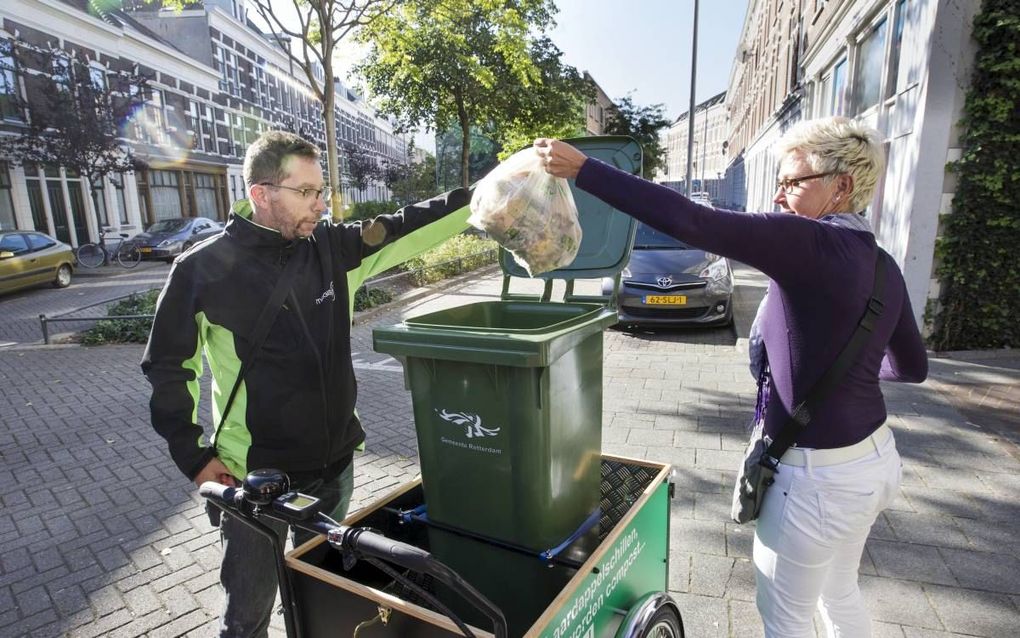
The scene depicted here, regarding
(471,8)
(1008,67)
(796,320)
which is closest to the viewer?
(796,320)

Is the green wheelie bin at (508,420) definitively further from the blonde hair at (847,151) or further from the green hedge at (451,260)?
the green hedge at (451,260)

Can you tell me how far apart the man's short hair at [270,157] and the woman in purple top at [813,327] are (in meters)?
0.89

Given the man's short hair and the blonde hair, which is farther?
the man's short hair

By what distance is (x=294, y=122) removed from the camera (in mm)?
43719

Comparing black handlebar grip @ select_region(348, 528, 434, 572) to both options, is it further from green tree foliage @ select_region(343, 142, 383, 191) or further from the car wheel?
green tree foliage @ select_region(343, 142, 383, 191)

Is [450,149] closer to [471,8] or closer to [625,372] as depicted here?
[471,8]

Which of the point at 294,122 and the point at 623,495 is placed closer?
the point at 623,495

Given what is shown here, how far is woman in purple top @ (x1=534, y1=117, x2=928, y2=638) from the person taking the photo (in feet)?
4.98

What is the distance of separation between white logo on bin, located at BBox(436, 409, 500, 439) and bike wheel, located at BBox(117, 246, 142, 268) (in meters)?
20.0

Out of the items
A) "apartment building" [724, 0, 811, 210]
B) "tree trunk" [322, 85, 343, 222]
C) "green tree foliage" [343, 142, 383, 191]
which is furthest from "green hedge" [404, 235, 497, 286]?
"green tree foliage" [343, 142, 383, 191]

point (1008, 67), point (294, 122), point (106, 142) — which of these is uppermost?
point (294, 122)

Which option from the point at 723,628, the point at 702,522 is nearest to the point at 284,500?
the point at 723,628

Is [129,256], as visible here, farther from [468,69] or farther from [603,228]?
[603,228]

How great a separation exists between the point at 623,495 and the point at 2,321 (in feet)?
39.6
